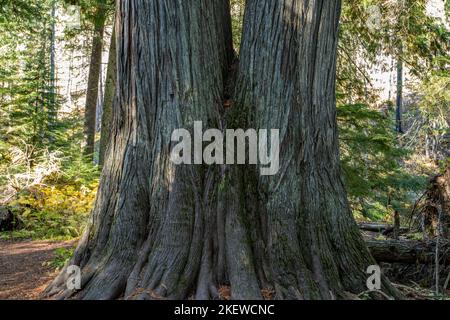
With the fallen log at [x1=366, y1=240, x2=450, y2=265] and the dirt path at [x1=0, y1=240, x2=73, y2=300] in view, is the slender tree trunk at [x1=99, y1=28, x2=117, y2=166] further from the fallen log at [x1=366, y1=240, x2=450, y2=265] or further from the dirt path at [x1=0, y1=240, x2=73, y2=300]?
the fallen log at [x1=366, y1=240, x2=450, y2=265]

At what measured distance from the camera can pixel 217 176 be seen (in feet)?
13.0

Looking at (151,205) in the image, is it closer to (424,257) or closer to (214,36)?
(214,36)

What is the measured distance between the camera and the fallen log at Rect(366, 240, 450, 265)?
5.52m

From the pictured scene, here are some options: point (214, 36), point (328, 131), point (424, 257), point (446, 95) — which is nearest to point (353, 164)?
point (446, 95)

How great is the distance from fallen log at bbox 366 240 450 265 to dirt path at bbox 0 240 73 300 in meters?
4.22

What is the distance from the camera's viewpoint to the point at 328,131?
4.12 metres

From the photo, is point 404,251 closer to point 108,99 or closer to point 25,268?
point 25,268

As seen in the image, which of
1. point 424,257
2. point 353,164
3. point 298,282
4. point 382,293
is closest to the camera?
point 298,282

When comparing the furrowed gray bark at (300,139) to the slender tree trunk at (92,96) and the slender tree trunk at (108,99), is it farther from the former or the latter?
the slender tree trunk at (92,96)

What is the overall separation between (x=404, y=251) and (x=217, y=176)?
3192mm

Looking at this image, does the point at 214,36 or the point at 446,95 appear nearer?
the point at 214,36

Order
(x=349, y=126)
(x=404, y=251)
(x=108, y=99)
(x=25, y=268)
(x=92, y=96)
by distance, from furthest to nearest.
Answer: (x=92, y=96), (x=108, y=99), (x=349, y=126), (x=25, y=268), (x=404, y=251)

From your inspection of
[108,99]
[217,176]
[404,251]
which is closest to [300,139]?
[217,176]

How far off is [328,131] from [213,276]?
1.80 metres
